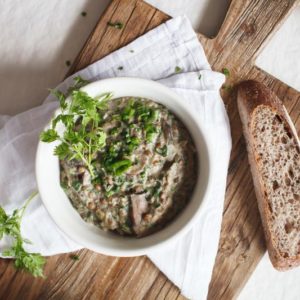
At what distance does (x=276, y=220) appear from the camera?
2.57m

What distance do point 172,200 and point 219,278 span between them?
68 centimetres

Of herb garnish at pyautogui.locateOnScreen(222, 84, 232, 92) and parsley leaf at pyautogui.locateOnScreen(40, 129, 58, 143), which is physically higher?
herb garnish at pyautogui.locateOnScreen(222, 84, 232, 92)

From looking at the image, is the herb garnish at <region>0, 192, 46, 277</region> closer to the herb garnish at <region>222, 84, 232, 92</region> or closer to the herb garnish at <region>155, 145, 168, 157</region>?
the herb garnish at <region>155, 145, 168, 157</region>

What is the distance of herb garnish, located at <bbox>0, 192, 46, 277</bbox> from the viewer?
2.24 meters

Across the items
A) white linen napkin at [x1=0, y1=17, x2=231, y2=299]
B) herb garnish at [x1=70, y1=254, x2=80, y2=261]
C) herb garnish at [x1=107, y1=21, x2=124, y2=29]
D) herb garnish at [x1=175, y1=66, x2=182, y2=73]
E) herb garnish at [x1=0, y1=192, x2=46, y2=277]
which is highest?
herb garnish at [x1=107, y1=21, x2=124, y2=29]

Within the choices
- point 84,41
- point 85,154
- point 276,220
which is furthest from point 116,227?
point 84,41

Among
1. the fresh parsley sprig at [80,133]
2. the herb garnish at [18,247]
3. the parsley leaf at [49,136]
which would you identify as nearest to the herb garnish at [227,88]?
the fresh parsley sprig at [80,133]

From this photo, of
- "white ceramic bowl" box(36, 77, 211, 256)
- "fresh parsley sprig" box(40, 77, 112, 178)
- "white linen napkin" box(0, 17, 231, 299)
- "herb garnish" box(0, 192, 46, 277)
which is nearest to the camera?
"fresh parsley sprig" box(40, 77, 112, 178)

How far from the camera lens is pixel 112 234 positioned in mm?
2197

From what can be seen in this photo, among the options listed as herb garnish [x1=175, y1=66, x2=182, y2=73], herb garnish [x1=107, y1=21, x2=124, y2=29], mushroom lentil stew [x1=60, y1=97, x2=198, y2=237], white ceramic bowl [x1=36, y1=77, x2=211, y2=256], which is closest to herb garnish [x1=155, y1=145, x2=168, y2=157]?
mushroom lentil stew [x1=60, y1=97, x2=198, y2=237]

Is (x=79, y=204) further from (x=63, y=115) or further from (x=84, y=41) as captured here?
(x=84, y=41)

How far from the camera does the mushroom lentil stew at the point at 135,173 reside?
207 centimetres

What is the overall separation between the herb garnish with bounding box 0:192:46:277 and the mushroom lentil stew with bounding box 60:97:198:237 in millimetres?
300

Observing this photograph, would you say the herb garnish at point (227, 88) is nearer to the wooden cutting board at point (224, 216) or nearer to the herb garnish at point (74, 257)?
the wooden cutting board at point (224, 216)
